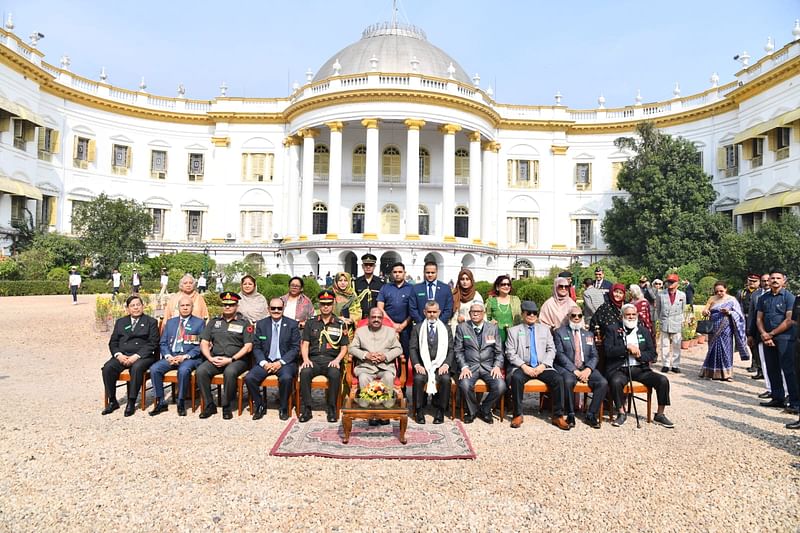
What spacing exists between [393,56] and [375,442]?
32.8m

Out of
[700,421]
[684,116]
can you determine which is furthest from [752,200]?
[700,421]

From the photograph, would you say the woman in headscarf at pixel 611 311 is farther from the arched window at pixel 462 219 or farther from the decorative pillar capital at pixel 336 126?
the arched window at pixel 462 219

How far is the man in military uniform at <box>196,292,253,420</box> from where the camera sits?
6.82m

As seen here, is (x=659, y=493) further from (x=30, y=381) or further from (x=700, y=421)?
(x=30, y=381)

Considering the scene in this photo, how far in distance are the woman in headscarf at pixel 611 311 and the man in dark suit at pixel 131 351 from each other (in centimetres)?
610

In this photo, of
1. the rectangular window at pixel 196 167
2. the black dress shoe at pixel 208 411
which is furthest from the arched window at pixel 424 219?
the black dress shoe at pixel 208 411

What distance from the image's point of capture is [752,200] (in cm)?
2714

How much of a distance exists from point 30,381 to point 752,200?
101 ft

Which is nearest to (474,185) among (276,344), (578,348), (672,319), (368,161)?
(368,161)

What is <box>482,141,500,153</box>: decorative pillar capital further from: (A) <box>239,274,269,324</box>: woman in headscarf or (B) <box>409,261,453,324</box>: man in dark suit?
(A) <box>239,274,269,324</box>: woman in headscarf

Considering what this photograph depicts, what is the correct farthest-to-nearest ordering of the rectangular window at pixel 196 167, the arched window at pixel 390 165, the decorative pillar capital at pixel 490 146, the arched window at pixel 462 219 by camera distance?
the rectangular window at pixel 196 167 → the arched window at pixel 462 219 → the arched window at pixel 390 165 → the decorative pillar capital at pixel 490 146

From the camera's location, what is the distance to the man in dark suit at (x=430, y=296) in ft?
24.8

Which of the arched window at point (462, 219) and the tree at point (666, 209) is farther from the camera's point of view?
the arched window at point (462, 219)

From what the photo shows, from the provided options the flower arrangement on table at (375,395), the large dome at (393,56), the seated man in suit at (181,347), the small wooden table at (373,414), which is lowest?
the small wooden table at (373,414)
